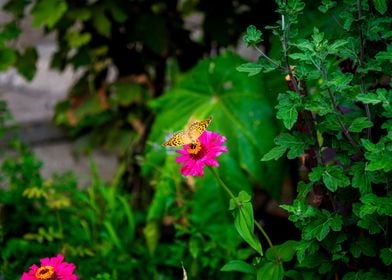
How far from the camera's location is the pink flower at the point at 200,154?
1273mm

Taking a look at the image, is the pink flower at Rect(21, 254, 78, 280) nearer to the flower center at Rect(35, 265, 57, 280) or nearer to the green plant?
the flower center at Rect(35, 265, 57, 280)

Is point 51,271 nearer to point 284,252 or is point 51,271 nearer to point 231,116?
point 284,252

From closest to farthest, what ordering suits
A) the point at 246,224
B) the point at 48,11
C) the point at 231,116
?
the point at 246,224, the point at 231,116, the point at 48,11

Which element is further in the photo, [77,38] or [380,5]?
[77,38]

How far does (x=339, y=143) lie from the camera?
1355 mm

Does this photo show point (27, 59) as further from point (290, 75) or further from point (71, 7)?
point (290, 75)

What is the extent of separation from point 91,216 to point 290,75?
106cm

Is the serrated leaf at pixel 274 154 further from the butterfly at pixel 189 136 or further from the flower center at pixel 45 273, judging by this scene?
the flower center at pixel 45 273

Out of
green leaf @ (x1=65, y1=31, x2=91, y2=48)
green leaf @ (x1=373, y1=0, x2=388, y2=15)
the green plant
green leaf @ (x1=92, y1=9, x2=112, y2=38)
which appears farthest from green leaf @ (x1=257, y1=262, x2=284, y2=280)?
green leaf @ (x1=65, y1=31, x2=91, y2=48)

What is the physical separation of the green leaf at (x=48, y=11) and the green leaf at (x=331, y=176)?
140cm

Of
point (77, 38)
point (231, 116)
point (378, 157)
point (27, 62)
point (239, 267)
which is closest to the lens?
point (378, 157)

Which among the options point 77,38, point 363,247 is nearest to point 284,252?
point 363,247

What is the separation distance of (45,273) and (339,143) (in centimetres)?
63

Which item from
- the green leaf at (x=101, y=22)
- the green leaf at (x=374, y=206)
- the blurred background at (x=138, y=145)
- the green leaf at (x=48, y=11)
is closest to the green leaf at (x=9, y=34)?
the blurred background at (x=138, y=145)
